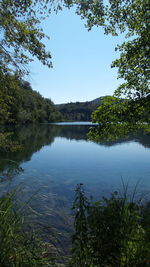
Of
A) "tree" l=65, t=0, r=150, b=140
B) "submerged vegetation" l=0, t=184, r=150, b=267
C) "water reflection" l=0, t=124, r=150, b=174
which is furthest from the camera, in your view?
"water reflection" l=0, t=124, r=150, b=174

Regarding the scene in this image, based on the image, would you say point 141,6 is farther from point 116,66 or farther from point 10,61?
point 10,61

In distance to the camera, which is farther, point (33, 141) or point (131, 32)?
point (33, 141)

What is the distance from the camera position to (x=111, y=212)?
9.91 feet

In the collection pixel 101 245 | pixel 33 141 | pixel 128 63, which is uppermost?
pixel 128 63

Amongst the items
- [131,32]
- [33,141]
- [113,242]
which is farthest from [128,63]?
[33,141]

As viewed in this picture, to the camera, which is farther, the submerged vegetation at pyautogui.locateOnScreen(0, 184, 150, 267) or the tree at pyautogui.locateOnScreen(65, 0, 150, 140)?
the tree at pyautogui.locateOnScreen(65, 0, 150, 140)

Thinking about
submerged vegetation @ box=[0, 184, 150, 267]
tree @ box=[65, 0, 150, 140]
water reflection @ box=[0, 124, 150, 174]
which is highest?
tree @ box=[65, 0, 150, 140]

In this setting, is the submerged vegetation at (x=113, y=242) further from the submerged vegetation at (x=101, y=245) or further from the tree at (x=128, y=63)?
the tree at (x=128, y=63)

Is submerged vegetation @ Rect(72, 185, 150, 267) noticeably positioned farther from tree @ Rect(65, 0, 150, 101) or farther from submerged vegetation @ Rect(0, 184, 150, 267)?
tree @ Rect(65, 0, 150, 101)

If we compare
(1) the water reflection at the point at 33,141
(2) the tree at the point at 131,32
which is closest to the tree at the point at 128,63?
(2) the tree at the point at 131,32

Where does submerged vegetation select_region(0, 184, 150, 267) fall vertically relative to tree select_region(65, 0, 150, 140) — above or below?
below

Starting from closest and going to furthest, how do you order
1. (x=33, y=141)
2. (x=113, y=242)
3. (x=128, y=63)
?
(x=113, y=242) < (x=128, y=63) < (x=33, y=141)

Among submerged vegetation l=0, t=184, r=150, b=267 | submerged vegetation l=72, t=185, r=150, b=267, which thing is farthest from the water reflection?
submerged vegetation l=72, t=185, r=150, b=267

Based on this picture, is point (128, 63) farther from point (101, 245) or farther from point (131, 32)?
point (101, 245)
